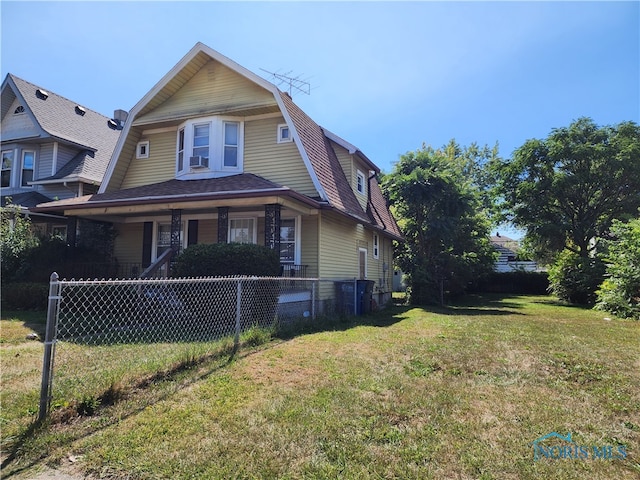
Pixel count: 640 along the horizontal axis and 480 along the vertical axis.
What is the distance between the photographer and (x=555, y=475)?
2.60 metres

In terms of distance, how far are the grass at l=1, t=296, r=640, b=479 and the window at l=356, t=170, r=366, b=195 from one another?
387 inches

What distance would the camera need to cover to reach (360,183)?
1552cm

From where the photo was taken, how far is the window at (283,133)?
1229cm

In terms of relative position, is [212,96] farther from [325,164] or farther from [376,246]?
[376,246]

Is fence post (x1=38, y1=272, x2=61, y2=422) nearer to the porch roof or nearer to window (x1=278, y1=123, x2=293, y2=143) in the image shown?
the porch roof

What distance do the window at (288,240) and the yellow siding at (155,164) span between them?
4703 millimetres

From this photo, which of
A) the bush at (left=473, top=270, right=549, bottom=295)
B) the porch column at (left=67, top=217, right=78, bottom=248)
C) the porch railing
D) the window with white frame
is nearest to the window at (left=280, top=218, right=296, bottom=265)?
the porch railing

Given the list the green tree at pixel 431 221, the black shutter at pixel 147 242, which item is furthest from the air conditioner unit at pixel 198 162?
the green tree at pixel 431 221

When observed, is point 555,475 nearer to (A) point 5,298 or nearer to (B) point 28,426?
(B) point 28,426

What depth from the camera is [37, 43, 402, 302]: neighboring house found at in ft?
36.4

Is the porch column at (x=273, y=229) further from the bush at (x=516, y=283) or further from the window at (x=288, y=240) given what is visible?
the bush at (x=516, y=283)

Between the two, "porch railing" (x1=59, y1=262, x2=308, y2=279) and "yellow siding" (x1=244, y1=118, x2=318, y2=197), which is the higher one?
"yellow siding" (x1=244, y1=118, x2=318, y2=197)

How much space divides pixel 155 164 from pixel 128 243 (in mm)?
3061

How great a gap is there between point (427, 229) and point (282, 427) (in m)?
15.0
